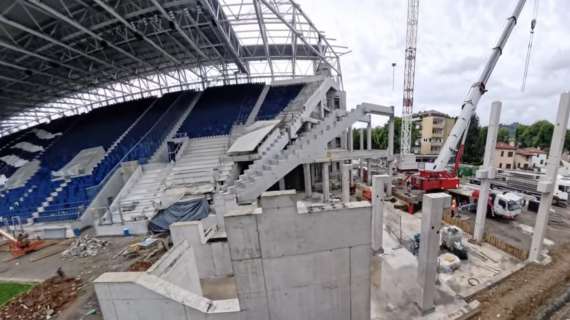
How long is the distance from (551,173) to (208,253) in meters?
12.1

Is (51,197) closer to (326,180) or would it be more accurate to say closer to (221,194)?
(221,194)

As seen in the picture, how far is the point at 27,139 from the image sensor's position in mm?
25719

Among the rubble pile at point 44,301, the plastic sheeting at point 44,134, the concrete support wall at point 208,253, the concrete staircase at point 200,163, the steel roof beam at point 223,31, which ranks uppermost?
the steel roof beam at point 223,31

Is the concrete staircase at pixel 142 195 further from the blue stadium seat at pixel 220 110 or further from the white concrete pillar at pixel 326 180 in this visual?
the white concrete pillar at pixel 326 180

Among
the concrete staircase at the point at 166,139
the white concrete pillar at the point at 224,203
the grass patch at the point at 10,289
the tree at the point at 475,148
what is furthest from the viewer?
the tree at the point at 475,148

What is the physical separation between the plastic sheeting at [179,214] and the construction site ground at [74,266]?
101 centimetres

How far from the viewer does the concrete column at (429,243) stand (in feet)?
15.4

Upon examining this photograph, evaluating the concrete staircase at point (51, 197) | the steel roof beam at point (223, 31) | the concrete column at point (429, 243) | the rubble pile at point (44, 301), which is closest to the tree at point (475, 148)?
the steel roof beam at point (223, 31)

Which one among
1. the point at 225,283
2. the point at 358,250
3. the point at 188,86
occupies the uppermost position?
the point at 188,86

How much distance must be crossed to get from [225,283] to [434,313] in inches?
227

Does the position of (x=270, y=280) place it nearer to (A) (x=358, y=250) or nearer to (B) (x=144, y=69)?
(A) (x=358, y=250)

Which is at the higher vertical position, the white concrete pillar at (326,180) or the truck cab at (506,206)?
the white concrete pillar at (326,180)

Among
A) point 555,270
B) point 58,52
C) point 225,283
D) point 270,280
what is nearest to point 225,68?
point 58,52

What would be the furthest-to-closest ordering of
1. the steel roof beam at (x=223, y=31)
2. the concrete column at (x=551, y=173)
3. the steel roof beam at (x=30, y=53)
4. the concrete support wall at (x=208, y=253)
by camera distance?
the steel roof beam at (x=223, y=31) < the steel roof beam at (x=30, y=53) < the concrete column at (x=551, y=173) < the concrete support wall at (x=208, y=253)
